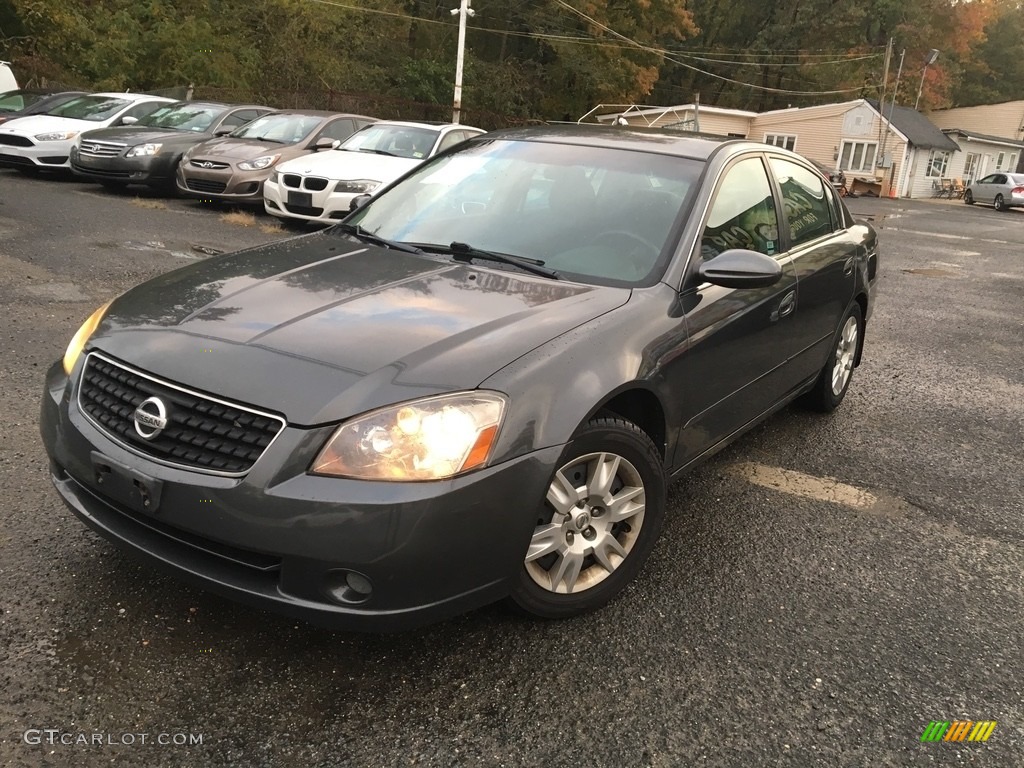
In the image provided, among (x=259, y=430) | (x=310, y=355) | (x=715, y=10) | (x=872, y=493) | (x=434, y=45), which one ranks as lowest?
(x=872, y=493)

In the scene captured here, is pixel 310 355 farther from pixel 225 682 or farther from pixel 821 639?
pixel 821 639

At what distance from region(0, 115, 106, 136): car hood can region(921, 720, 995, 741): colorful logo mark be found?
13968mm

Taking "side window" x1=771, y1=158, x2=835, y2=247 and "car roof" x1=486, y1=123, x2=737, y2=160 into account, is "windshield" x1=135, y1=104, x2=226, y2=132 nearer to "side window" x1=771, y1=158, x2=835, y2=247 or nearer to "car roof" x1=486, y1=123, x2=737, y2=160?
"car roof" x1=486, y1=123, x2=737, y2=160

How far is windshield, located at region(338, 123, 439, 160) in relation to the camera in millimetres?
11008

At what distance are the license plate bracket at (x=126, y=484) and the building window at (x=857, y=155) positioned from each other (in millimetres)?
45262

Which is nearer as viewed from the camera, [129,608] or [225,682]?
[225,682]

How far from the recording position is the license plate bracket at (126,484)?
222 centimetres

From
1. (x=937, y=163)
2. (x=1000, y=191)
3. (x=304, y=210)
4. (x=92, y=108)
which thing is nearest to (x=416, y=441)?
(x=304, y=210)

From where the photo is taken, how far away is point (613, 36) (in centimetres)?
4403

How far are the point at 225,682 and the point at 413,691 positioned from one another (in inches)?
20.8

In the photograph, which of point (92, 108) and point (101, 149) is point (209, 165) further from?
point (92, 108)

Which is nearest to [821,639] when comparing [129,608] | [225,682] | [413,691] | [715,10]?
[413,691]

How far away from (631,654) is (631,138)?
241 cm

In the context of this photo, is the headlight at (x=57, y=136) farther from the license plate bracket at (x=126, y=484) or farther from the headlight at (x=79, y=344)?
the license plate bracket at (x=126, y=484)
